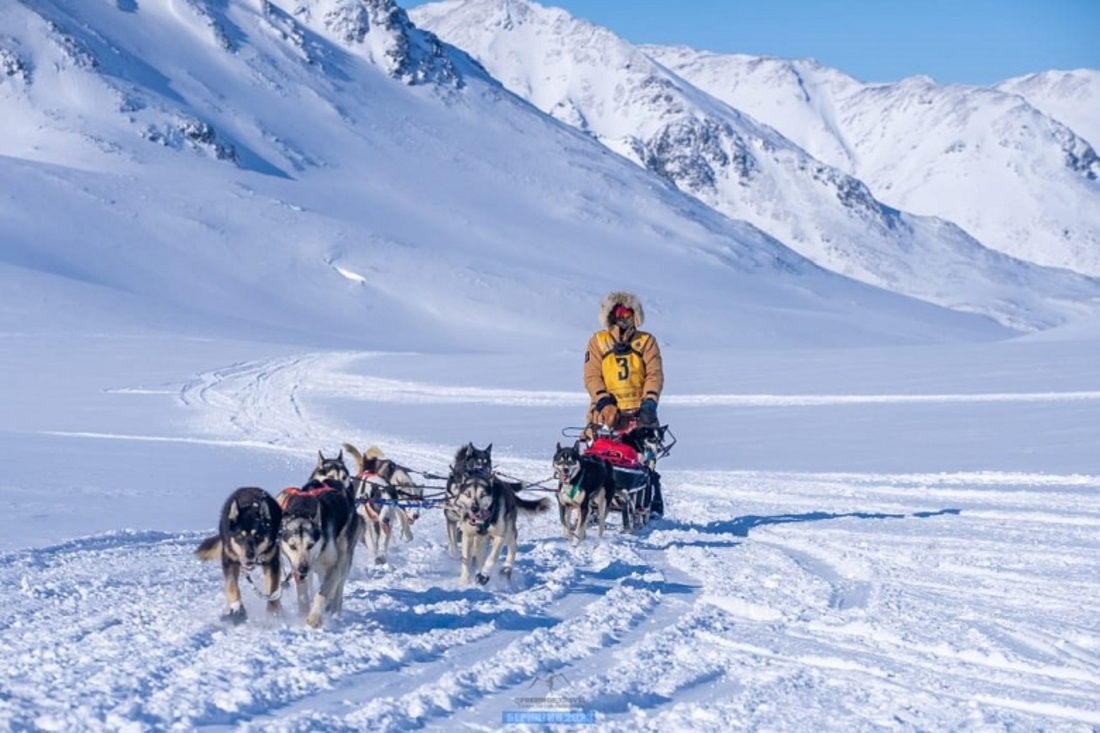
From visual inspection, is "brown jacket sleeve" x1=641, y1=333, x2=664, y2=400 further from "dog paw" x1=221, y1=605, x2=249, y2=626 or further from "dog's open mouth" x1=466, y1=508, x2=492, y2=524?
"dog paw" x1=221, y1=605, x2=249, y2=626

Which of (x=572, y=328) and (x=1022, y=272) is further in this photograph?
(x=1022, y=272)

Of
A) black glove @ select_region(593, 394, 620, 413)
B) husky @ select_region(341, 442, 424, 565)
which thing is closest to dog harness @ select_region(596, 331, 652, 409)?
black glove @ select_region(593, 394, 620, 413)

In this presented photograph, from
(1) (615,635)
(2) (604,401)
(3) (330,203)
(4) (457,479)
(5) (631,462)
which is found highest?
(3) (330,203)

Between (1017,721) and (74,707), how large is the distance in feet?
11.6

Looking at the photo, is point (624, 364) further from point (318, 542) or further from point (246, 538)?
point (246, 538)

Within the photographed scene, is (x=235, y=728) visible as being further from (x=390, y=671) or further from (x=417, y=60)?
(x=417, y=60)

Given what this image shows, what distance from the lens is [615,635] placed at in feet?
21.4

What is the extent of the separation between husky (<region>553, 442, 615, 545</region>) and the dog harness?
0.80 metres

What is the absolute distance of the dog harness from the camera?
411 inches

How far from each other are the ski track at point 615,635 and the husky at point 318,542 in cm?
13

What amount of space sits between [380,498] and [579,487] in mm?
1433

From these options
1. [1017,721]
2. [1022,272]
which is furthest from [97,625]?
[1022,272]

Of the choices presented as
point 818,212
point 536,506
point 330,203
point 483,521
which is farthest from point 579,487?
point 818,212

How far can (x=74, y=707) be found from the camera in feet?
15.7
